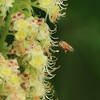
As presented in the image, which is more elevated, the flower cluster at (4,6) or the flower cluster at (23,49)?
the flower cluster at (4,6)

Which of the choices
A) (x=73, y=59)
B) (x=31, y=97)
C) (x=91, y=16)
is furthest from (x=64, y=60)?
(x=31, y=97)

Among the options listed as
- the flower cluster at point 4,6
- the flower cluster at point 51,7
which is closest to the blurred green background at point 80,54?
the flower cluster at point 51,7

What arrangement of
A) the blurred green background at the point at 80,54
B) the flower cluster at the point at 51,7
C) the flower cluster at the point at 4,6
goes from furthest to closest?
1. the blurred green background at the point at 80,54
2. the flower cluster at the point at 51,7
3. the flower cluster at the point at 4,6

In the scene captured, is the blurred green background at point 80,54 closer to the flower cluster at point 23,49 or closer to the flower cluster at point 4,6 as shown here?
the flower cluster at point 23,49

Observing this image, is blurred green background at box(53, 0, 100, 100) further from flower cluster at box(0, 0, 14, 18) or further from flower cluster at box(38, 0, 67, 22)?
flower cluster at box(0, 0, 14, 18)

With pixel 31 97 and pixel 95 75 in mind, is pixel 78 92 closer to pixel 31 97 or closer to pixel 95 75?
pixel 95 75
